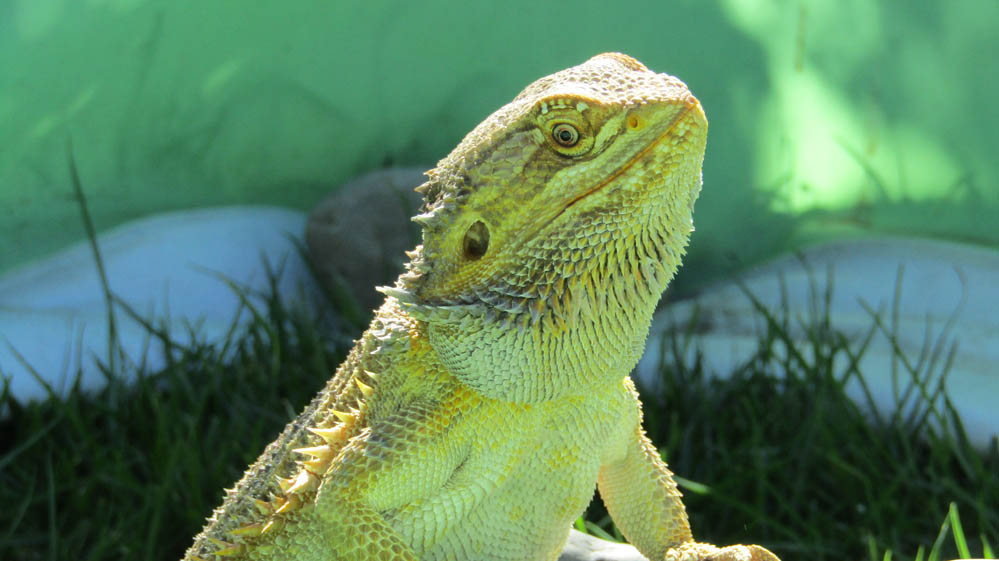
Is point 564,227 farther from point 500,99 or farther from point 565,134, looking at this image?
point 500,99

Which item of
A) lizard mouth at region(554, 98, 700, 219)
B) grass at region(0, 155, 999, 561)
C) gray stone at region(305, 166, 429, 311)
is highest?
lizard mouth at region(554, 98, 700, 219)

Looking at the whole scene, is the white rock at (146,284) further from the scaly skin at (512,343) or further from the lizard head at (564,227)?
the lizard head at (564,227)

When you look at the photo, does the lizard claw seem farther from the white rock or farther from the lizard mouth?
the white rock

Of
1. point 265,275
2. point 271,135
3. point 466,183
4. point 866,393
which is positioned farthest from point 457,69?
point 466,183

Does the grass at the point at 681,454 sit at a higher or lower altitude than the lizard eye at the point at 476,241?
lower

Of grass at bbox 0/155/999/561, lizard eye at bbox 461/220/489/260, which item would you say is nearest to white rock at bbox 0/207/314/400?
grass at bbox 0/155/999/561

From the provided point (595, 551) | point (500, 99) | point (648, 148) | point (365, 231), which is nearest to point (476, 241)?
point (648, 148)

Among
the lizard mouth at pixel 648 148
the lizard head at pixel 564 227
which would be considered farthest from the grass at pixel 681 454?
the lizard mouth at pixel 648 148

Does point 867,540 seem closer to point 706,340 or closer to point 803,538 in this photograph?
point 803,538
